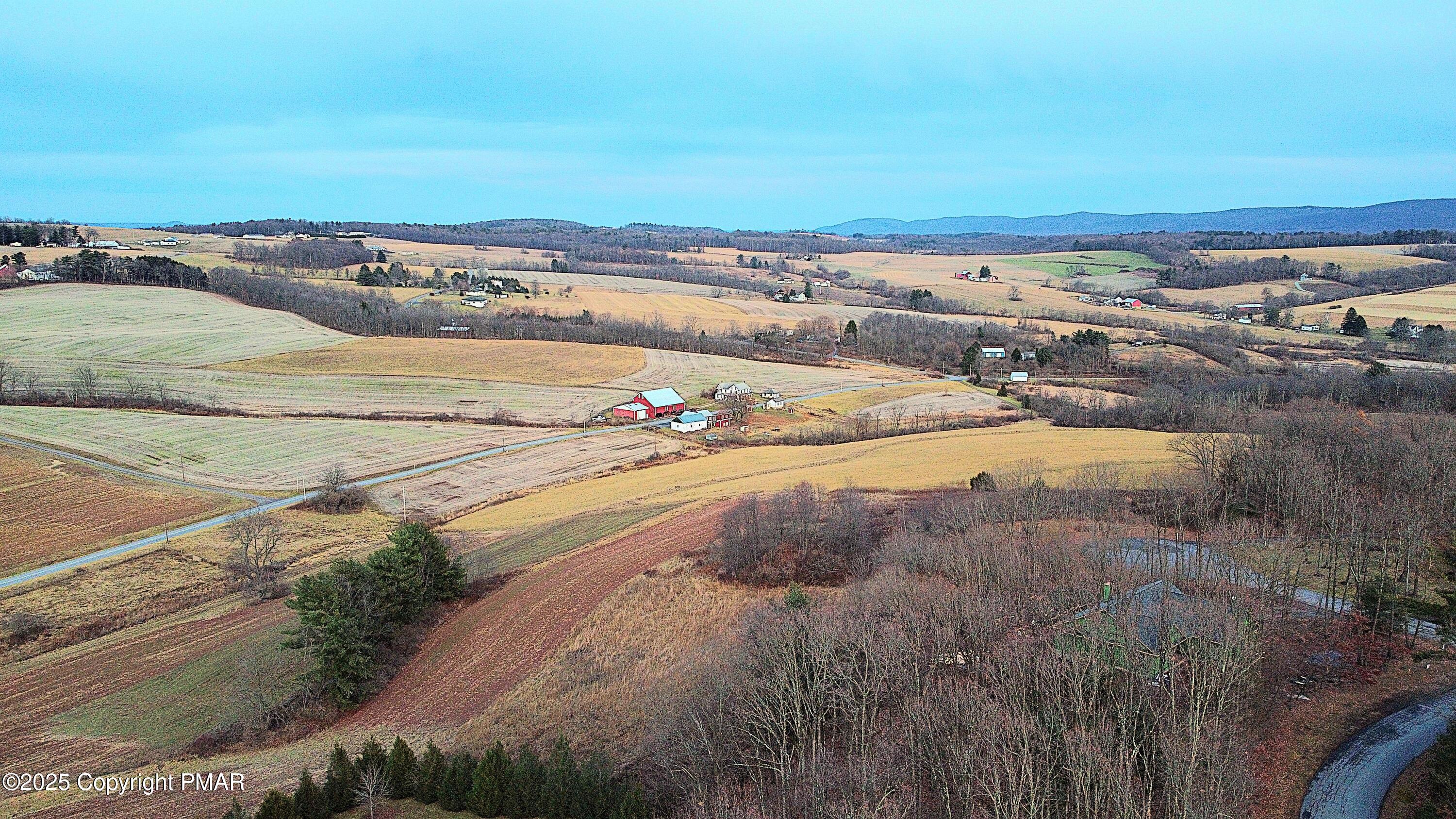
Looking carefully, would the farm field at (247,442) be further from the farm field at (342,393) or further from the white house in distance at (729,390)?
the white house in distance at (729,390)

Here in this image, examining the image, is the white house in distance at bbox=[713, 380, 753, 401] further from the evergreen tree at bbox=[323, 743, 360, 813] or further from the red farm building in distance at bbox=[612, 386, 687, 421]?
the evergreen tree at bbox=[323, 743, 360, 813]

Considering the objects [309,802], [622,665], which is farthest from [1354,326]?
[309,802]

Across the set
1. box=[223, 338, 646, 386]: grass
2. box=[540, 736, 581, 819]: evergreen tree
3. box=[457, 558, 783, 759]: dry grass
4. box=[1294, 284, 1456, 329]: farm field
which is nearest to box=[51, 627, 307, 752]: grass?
box=[457, 558, 783, 759]: dry grass

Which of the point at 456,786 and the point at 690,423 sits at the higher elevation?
the point at 690,423

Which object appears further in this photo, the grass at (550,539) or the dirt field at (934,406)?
the dirt field at (934,406)

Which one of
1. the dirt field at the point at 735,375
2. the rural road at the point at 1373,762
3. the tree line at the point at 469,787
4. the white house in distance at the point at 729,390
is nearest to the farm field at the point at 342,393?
the dirt field at the point at 735,375

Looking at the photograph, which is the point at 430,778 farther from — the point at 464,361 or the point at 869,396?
the point at 464,361
